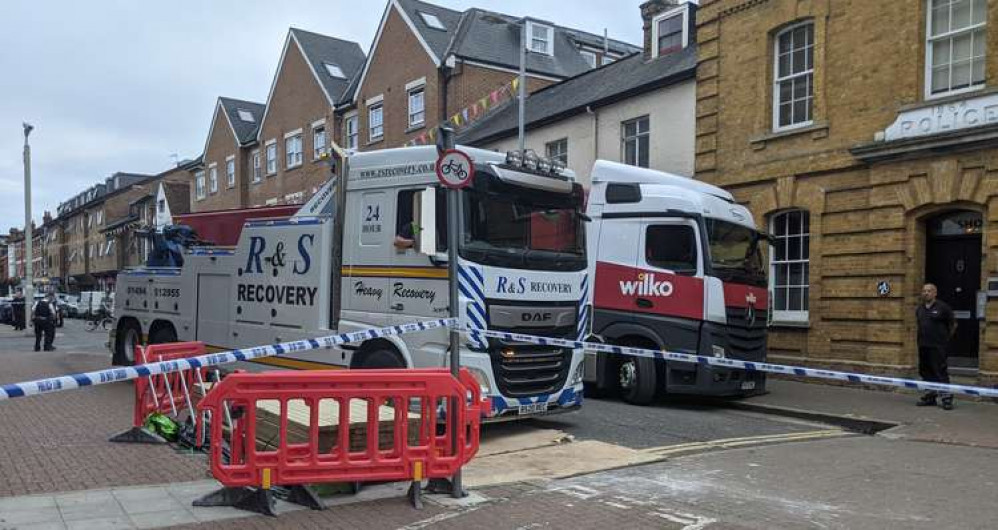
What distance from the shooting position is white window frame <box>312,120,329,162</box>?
1270 inches

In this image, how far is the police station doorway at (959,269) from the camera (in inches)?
486

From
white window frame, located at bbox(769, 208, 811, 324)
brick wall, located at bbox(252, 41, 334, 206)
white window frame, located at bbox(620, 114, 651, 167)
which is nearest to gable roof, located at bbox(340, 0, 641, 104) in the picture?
brick wall, located at bbox(252, 41, 334, 206)

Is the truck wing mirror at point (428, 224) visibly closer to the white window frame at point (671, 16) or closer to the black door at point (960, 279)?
the black door at point (960, 279)

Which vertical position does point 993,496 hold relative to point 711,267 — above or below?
below

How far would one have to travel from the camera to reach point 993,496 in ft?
20.3

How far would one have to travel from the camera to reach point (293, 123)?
3462 cm

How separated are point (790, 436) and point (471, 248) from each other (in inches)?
179

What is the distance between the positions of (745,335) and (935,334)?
265cm

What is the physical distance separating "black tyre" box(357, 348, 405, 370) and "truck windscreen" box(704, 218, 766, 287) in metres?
4.95

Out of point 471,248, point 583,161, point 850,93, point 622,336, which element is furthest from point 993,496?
point 583,161

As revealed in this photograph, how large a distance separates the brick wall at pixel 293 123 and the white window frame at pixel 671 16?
16.2 m

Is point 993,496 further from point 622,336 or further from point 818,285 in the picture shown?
point 818,285

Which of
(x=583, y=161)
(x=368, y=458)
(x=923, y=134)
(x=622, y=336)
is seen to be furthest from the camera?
(x=583, y=161)

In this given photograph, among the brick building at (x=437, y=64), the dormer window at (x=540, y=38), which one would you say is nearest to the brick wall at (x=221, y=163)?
the brick building at (x=437, y=64)
